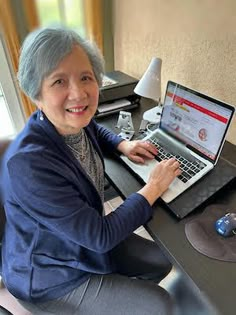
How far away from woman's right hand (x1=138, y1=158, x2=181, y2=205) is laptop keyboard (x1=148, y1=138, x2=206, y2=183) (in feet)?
→ 0.08

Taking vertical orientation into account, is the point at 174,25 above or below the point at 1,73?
above

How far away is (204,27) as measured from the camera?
106cm

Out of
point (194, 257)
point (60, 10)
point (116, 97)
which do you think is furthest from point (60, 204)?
point (60, 10)

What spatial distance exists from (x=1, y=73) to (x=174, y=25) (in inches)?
56.6

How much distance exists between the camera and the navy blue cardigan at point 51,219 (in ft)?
2.05

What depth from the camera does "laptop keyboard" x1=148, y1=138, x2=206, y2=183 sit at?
2.79 ft

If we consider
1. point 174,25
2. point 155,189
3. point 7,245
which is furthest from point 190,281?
point 174,25

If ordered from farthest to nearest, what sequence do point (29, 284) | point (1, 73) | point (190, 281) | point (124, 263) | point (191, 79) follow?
point (1, 73), point (191, 79), point (124, 263), point (29, 284), point (190, 281)

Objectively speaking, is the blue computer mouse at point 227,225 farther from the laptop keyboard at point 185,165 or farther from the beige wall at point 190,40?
the beige wall at point 190,40

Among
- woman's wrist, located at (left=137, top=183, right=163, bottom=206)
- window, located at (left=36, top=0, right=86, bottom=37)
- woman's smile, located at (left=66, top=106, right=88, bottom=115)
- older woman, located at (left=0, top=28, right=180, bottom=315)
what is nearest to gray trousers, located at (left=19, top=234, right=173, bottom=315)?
older woman, located at (left=0, top=28, right=180, bottom=315)

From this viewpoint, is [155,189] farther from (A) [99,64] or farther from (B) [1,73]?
(B) [1,73]

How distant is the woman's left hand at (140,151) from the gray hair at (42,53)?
0.46 metres

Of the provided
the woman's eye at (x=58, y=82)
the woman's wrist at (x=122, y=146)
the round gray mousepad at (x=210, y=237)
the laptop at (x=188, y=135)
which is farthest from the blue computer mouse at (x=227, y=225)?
the woman's eye at (x=58, y=82)

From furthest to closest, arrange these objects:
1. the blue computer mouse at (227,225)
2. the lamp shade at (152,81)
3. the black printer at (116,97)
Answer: the black printer at (116,97)
the lamp shade at (152,81)
the blue computer mouse at (227,225)
